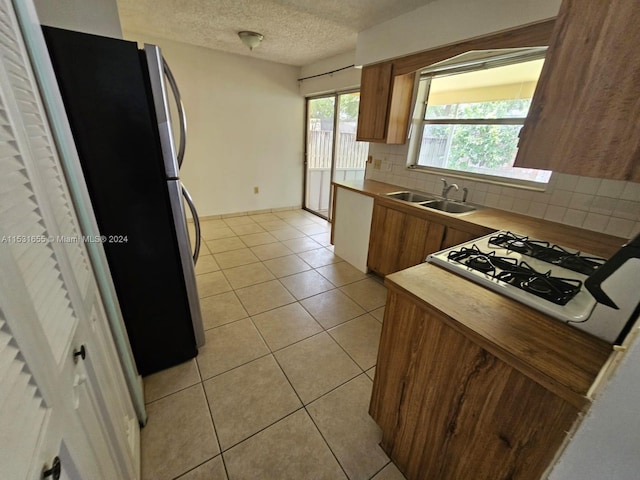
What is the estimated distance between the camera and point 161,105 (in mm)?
1271

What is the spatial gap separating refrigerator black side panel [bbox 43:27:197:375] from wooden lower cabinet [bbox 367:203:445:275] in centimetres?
174

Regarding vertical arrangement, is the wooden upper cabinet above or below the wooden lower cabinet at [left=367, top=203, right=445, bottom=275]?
above

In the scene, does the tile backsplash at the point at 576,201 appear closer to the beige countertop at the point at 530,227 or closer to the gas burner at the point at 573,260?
the beige countertop at the point at 530,227

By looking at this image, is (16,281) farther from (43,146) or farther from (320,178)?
(320,178)

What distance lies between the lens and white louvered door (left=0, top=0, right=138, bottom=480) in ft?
1.32

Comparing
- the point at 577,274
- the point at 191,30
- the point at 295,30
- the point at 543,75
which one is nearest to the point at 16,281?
the point at 543,75

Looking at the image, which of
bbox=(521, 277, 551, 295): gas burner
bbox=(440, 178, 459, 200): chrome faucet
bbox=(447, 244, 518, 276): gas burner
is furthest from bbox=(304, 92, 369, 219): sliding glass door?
bbox=(521, 277, 551, 295): gas burner

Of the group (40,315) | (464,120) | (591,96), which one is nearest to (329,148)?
(464,120)

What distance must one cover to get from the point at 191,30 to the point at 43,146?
3101 mm

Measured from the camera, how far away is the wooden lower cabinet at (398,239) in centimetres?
210

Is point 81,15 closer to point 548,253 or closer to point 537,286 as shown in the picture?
point 537,286

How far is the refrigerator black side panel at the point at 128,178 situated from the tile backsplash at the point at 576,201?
2.39 m

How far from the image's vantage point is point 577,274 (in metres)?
1.10

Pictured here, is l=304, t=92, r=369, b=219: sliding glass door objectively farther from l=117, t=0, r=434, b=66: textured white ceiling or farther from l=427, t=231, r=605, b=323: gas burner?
l=427, t=231, r=605, b=323: gas burner
